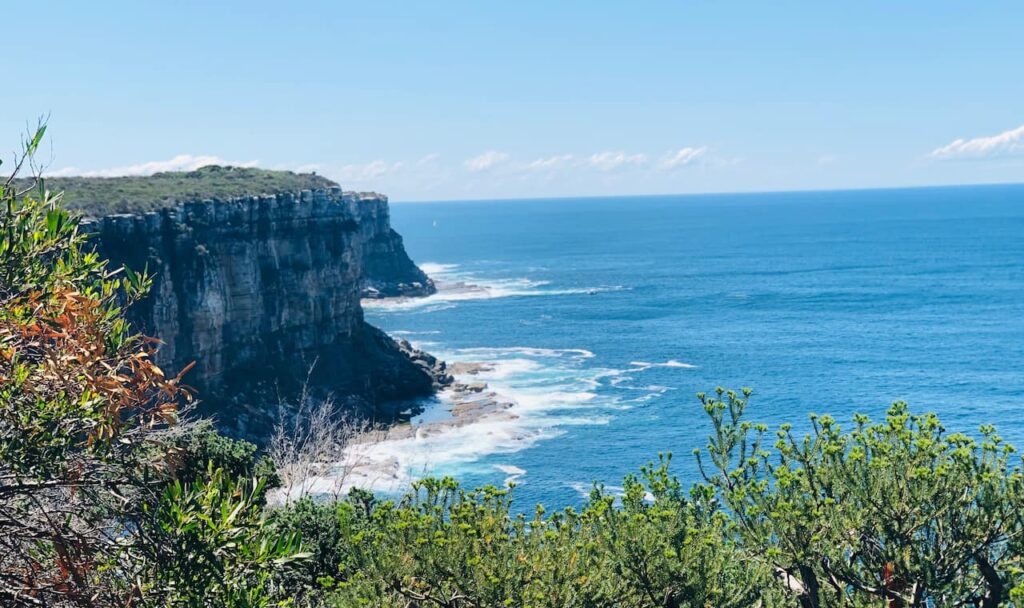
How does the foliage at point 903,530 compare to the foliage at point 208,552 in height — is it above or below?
below

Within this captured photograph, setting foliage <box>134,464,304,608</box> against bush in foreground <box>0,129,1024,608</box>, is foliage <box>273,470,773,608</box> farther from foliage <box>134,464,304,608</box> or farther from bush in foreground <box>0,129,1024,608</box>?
foliage <box>134,464,304,608</box>

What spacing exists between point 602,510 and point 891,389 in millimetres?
67573

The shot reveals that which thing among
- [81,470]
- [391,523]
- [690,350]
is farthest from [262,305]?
[81,470]

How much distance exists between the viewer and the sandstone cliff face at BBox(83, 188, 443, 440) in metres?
69.8

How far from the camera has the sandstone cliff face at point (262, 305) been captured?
6975 cm

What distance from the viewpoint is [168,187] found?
276 ft

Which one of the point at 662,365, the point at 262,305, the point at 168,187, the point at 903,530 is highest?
the point at 168,187

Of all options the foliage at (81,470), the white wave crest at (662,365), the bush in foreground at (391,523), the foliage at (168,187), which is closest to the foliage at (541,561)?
the bush in foreground at (391,523)

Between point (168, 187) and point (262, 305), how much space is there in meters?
14.6

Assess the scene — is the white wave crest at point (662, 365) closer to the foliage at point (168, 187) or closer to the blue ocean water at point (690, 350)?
the blue ocean water at point (690, 350)

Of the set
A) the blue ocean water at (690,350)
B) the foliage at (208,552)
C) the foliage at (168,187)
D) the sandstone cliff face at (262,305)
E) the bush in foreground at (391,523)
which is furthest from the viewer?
the foliage at (168,187)

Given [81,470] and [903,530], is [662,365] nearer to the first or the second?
[903,530]

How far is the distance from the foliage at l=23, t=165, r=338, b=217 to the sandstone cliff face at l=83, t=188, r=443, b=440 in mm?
1738

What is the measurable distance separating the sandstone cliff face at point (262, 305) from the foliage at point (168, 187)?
68.4 inches
